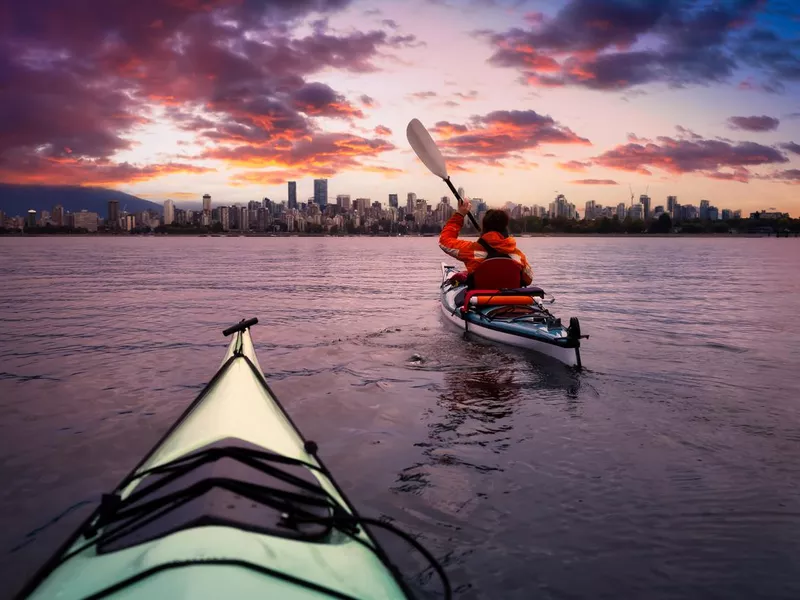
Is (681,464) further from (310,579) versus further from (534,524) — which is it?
(310,579)

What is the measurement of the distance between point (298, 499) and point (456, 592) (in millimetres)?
1509

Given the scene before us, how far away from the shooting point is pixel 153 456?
3.64 meters

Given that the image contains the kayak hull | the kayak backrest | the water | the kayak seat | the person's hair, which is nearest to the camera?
the kayak hull

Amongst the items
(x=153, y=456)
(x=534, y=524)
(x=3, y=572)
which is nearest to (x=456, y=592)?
(x=534, y=524)

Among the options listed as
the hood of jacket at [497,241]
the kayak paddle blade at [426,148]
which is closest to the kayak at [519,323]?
the hood of jacket at [497,241]

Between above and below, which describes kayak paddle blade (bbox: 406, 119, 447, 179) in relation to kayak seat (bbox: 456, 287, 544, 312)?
above

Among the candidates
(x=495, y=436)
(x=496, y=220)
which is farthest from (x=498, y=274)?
(x=495, y=436)

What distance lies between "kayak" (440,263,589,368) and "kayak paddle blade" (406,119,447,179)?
4.61 m

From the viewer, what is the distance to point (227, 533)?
2607 millimetres

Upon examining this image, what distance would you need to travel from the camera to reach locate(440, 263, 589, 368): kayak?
10.2 metres

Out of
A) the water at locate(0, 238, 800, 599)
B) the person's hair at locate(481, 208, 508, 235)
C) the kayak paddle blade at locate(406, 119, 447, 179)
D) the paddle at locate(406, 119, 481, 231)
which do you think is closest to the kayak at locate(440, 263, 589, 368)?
the water at locate(0, 238, 800, 599)

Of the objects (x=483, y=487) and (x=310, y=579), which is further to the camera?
(x=483, y=487)

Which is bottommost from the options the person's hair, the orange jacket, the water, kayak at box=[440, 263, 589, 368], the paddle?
the water

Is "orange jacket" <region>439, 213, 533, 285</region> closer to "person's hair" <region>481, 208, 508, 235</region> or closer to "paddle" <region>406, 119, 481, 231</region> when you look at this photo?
"person's hair" <region>481, 208, 508, 235</region>
